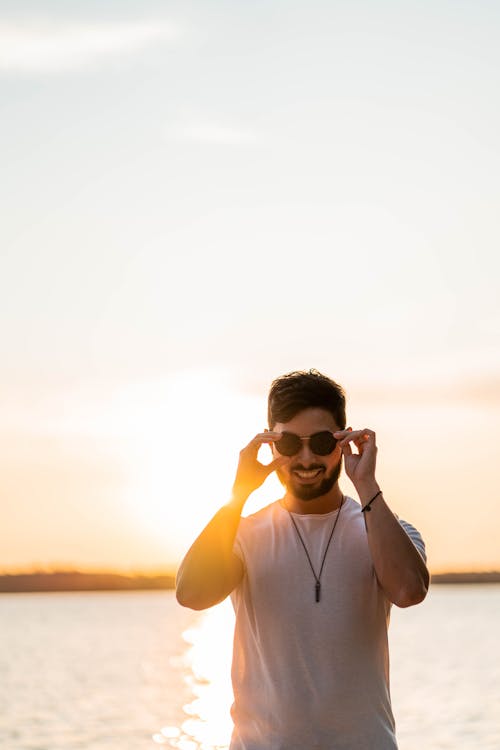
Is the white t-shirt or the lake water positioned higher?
the white t-shirt

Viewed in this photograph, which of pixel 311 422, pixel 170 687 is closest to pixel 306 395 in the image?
Result: pixel 311 422

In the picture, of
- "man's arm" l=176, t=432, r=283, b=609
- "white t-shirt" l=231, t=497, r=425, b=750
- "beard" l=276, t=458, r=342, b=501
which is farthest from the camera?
"beard" l=276, t=458, r=342, b=501

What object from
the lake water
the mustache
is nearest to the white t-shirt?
the mustache

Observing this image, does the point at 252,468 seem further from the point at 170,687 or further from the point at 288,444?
the point at 170,687

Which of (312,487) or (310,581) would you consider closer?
(310,581)

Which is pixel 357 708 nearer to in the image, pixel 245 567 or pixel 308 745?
pixel 308 745

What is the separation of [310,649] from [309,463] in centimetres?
57

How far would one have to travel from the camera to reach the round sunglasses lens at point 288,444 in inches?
179

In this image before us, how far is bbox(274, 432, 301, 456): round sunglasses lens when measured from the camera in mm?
4539

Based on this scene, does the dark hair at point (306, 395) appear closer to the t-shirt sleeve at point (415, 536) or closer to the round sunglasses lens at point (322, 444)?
the round sunglasses lens at point (322, 444)

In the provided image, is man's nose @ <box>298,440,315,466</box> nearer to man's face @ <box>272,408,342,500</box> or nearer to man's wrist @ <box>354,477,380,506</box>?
man's face @ <box>272,408,342,500</box>

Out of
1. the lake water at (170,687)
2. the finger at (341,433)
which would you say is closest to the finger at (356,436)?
the finger at (341,433)

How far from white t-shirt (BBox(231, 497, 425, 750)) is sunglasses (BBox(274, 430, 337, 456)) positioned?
28cm

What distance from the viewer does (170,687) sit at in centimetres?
4172
